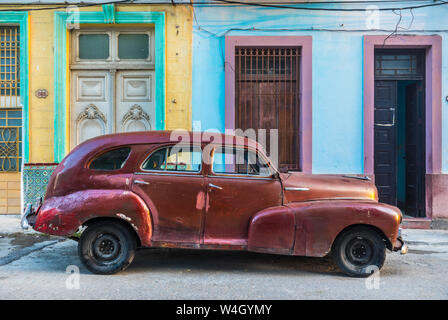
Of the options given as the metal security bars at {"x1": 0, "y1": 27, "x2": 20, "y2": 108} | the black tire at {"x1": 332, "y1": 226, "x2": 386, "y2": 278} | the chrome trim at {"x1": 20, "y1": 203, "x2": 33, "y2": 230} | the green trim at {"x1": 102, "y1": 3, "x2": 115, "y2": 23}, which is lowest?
the black tire at {"x1": 332, "y1": 226, "x2": 386, "y2": 278}

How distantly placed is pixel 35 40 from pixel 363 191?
24.8 feet

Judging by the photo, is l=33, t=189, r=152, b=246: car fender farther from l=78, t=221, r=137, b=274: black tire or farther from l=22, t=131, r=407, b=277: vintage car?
l=78, t=221, r=137, b=274: black tire

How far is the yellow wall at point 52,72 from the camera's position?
8695mm

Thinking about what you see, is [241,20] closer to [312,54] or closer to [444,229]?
[312,54]

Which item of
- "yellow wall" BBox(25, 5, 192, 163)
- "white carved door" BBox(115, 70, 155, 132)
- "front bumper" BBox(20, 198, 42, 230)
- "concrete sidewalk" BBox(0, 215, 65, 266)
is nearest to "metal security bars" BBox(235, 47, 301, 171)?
"yellow wall" BBox(25, 5, 192, 163)

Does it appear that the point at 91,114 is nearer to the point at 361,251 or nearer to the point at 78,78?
the point at 78,78

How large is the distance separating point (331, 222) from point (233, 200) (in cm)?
121

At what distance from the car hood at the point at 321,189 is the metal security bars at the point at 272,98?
356 cm

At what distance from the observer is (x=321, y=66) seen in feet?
28.3

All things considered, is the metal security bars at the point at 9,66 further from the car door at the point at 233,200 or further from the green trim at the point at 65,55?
the car door at the point at 233,200

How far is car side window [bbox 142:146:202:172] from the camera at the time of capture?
5121mm

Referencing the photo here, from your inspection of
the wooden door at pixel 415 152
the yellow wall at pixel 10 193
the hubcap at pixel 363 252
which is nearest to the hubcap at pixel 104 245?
the hubcap at pixel 363 252

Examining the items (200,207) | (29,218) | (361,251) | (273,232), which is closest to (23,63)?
(29,218)

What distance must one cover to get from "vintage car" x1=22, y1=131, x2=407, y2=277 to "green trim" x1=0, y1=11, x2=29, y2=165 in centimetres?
414
